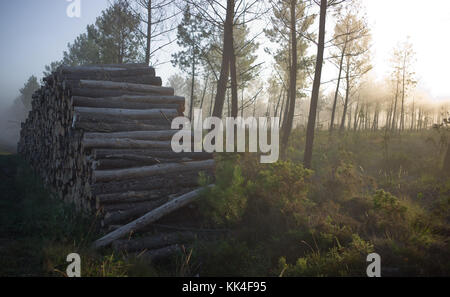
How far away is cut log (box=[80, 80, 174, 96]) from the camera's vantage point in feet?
26.2

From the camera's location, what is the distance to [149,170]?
6.23 metres

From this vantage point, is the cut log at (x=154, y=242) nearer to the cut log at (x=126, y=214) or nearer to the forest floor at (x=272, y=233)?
the forest floor at (x=272, y=233)

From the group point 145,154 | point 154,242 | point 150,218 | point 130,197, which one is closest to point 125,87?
point 145,154

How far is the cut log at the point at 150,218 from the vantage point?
4846 millimetres

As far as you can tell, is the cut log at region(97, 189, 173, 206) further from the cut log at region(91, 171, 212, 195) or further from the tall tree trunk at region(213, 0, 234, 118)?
the tall tree trunk at region(213, 0, 234, 118)

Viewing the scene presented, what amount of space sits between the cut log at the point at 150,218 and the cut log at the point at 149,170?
0.95 metres

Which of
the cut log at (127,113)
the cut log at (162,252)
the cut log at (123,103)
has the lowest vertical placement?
the cut log at (162,252)

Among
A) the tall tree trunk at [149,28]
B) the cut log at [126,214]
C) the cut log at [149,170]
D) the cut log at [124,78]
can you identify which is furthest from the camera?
the tall tree trunk at [149,28]

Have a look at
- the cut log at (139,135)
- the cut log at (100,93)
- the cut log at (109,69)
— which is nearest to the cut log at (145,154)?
the cut log at (139,135)

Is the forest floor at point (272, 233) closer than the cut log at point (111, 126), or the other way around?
the forest floor at point (272, 233)

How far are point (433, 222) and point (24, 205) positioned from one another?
28.4 feet

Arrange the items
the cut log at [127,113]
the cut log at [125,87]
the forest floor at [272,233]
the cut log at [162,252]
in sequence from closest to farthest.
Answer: the forest floor at [272,233] < the cut log at [162,252] < the cut log at [127,113] < the cut log at [125,87]

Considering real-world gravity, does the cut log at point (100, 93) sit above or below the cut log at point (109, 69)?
below
